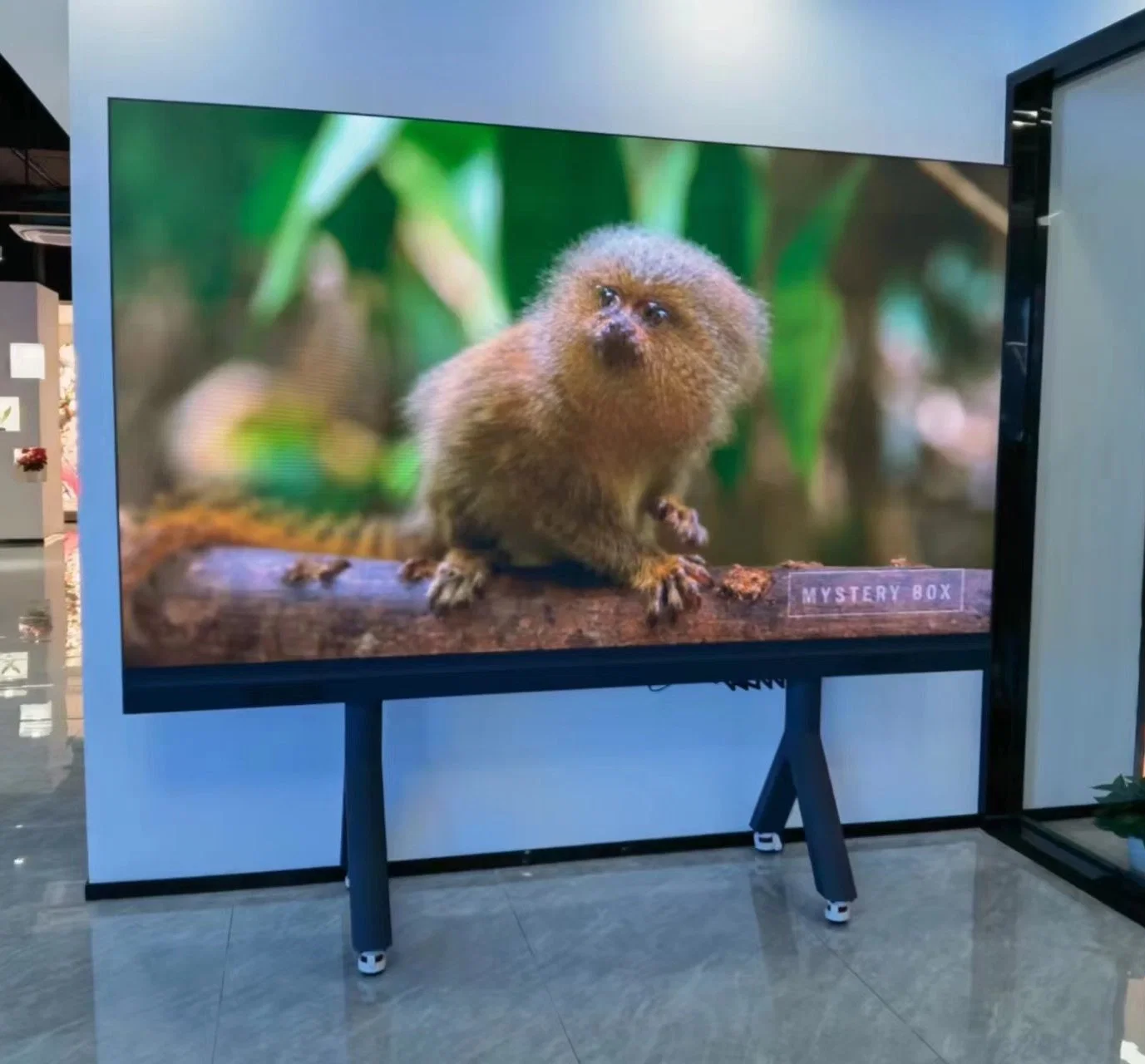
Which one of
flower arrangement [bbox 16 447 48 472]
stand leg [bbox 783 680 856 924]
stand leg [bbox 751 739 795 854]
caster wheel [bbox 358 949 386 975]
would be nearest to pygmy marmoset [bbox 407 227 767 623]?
stand leg [bbox 783 680 856 924]

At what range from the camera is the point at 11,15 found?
131 inches

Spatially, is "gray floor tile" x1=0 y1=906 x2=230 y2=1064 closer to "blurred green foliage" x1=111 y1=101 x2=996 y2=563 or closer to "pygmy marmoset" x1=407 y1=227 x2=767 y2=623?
"pygmy marmoset" x1=407 y1=227 x2=767 y2=623

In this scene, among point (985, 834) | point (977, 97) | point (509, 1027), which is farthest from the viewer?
point (985, 834)

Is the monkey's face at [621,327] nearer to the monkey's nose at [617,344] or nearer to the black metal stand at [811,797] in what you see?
the monkey's nose at [617,344]

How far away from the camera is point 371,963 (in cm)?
256

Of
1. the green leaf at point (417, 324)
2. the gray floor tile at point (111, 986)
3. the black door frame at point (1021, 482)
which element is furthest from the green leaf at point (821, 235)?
the gray floor tile at point (111, 986)

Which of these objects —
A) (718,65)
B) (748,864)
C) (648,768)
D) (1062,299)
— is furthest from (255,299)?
(1062,299)

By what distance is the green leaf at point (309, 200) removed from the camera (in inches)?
94.8

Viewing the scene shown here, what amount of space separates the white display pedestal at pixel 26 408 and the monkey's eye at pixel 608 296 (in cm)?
1033

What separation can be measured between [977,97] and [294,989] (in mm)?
3242

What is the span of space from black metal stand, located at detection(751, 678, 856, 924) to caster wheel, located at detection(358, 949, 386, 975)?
47.2 inches

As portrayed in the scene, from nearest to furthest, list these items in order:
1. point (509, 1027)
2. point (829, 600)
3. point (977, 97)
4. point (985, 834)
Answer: point (509, 1027), point (829, 600), point (977, 97), point (985, 834)

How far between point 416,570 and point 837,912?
58.4 inches

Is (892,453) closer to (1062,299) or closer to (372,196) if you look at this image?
(1062,299)
